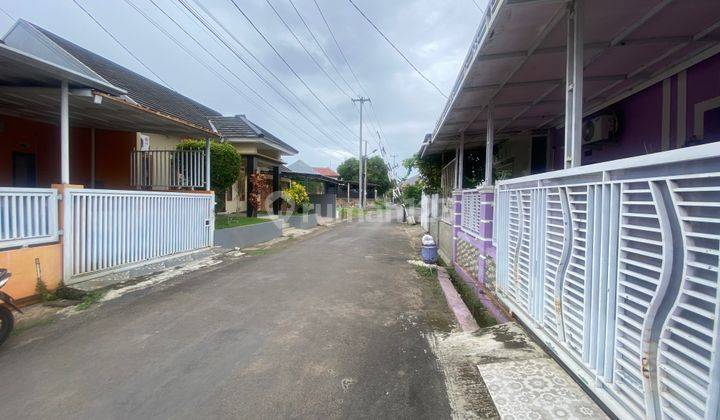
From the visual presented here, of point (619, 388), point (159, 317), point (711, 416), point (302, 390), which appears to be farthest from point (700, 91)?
point (159, 317)

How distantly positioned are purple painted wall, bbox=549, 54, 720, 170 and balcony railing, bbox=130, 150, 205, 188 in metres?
9.24

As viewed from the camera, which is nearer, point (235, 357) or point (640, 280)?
point (640, 280)

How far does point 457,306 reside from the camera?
6.06m

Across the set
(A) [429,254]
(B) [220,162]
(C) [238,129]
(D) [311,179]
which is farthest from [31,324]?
(D) [311,179]

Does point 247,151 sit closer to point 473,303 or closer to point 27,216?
point 27,216

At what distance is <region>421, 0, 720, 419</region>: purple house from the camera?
1.85 meters

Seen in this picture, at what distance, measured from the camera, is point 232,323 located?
4945 millimetres

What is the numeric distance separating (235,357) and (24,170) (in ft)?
28.8

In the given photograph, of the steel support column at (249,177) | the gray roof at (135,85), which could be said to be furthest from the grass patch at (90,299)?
the steel support column at (249,177)

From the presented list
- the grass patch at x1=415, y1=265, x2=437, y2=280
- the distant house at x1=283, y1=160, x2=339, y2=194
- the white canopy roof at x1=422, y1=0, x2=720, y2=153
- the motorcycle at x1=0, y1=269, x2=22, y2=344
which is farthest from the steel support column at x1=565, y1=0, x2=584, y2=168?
the distant house at x1=283, y1=160, x2=339, y2=194

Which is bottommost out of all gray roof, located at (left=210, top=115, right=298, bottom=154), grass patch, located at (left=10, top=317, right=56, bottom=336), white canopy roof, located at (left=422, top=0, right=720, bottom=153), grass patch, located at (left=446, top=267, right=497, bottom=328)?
grass patch, located at (left=446, top=267, right=497, bottom=328)

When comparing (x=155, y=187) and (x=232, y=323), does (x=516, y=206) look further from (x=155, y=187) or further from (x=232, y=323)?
(x=155, y=187)

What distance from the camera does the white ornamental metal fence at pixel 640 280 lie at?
1748 mm

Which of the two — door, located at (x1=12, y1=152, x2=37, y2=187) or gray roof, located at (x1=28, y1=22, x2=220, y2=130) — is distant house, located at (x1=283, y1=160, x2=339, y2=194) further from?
door, located at (x1=12, y1=152, x2=37, y2=187)
